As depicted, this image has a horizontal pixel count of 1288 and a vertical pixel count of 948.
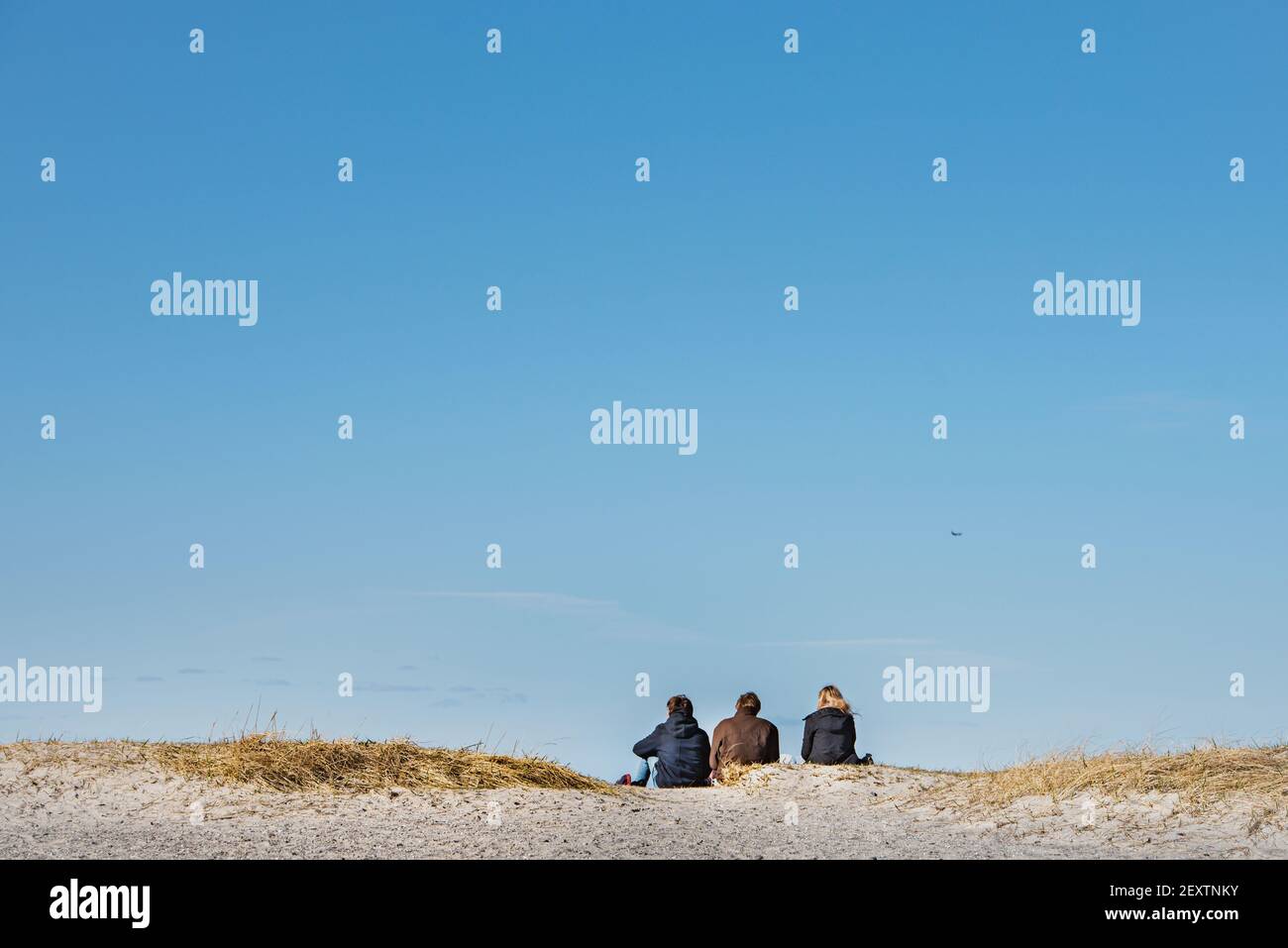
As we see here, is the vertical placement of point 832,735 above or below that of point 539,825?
above

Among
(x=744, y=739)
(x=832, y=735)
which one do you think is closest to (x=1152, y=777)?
(x=832, y=735)

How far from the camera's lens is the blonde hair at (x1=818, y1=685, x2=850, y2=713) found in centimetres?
1955

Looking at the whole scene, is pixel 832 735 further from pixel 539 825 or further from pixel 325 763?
pixel 325 763

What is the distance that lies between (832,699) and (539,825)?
7.22 meters

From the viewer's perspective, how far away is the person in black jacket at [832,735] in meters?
19.3

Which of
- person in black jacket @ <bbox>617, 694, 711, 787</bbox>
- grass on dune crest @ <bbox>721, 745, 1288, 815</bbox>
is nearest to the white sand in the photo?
grass on dune crest @ <bbox>721, 745, 1288, 815</bbox>

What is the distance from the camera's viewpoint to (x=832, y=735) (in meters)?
19.3

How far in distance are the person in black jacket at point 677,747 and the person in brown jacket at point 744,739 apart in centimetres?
60
